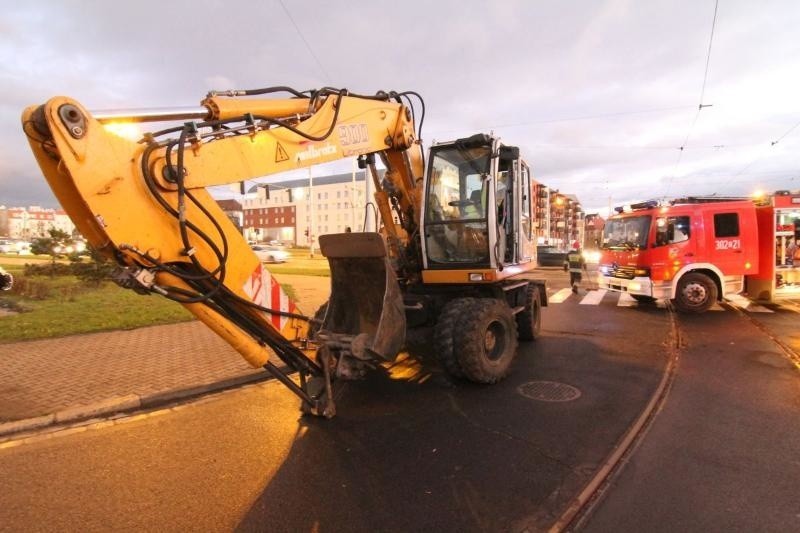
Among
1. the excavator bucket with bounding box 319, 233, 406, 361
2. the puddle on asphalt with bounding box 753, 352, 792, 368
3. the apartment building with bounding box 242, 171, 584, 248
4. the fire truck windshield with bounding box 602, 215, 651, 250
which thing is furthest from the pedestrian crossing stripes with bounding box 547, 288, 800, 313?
the apartment building with bounding box 242, 171, 584, 248

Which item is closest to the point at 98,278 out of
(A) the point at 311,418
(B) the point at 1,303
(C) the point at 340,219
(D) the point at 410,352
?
(B) the point at 1,303

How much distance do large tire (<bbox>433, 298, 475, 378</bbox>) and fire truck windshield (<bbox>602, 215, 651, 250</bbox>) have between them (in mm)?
8970

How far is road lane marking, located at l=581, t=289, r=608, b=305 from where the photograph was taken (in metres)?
14.6

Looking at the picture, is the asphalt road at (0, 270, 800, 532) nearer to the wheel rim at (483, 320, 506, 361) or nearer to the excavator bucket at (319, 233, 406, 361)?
the wheel rim at (483, 320, 506, 361)

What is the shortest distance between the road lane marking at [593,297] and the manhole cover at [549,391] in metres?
9.05

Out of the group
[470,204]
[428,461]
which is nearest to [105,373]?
[428,461]

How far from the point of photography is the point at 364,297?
545 centimetres

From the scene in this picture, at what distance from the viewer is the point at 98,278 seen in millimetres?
Answer: 15508

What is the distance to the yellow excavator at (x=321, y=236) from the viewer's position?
3.13 metres

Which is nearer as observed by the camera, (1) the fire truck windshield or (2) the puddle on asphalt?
(2) the puddle on asphalt

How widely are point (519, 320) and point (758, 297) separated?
328 inches

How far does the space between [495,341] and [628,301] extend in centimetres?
1003

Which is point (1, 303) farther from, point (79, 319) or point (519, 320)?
point (519, 320)

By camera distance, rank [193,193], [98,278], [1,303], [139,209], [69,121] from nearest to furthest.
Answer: [69,121] < [139,209] < [193,193] < [1,303] < [98,278]
